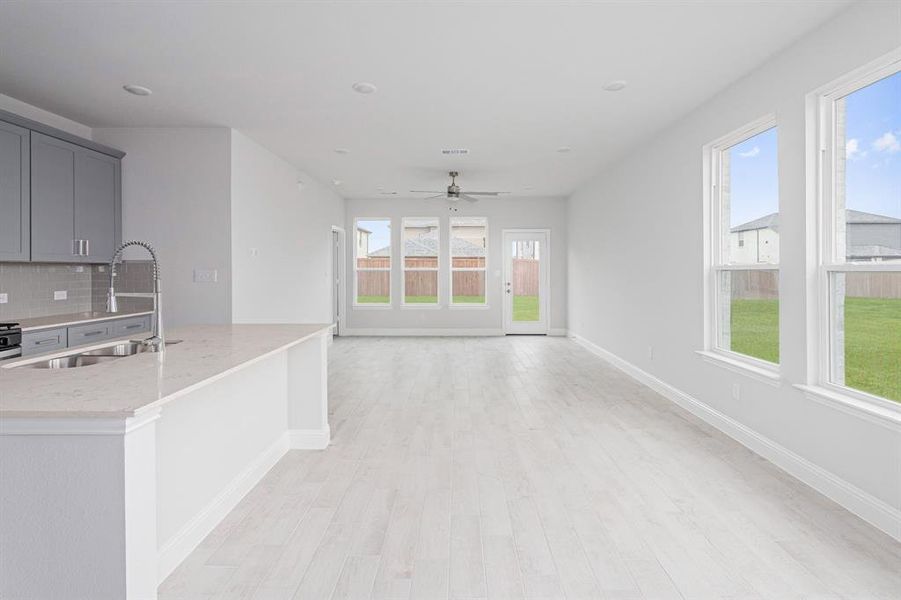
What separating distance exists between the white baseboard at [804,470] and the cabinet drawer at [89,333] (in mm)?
5070

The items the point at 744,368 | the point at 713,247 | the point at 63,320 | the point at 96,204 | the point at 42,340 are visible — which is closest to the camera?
the point at 744,368

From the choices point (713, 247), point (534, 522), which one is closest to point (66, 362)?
point (534, 522)

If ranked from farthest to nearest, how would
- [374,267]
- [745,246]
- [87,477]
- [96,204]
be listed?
[374,267]
[96,204]
[745,246]
[87,477]

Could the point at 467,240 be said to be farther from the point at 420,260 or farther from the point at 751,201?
the point at 751,201

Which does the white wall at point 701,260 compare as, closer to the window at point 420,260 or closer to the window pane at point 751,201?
the window pane at point 751,201

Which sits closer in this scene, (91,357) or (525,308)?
(91,357)

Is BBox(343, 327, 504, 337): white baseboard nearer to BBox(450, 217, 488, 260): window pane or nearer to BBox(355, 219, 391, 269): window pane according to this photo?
BBox(355, 219, 391, 269): window pane

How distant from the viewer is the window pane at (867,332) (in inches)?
102

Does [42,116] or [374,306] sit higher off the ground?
[42,116]

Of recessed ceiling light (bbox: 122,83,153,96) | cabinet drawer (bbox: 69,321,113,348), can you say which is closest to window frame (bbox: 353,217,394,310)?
cabinet drawer (bbox: 69,321,113,348)

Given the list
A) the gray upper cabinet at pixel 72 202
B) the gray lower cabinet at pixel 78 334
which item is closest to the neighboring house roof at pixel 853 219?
the gray lower cabinet at pixel 78 334

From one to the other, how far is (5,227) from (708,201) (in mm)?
5530

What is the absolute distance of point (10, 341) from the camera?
342 centimetres

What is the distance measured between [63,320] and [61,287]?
2.87 feet
